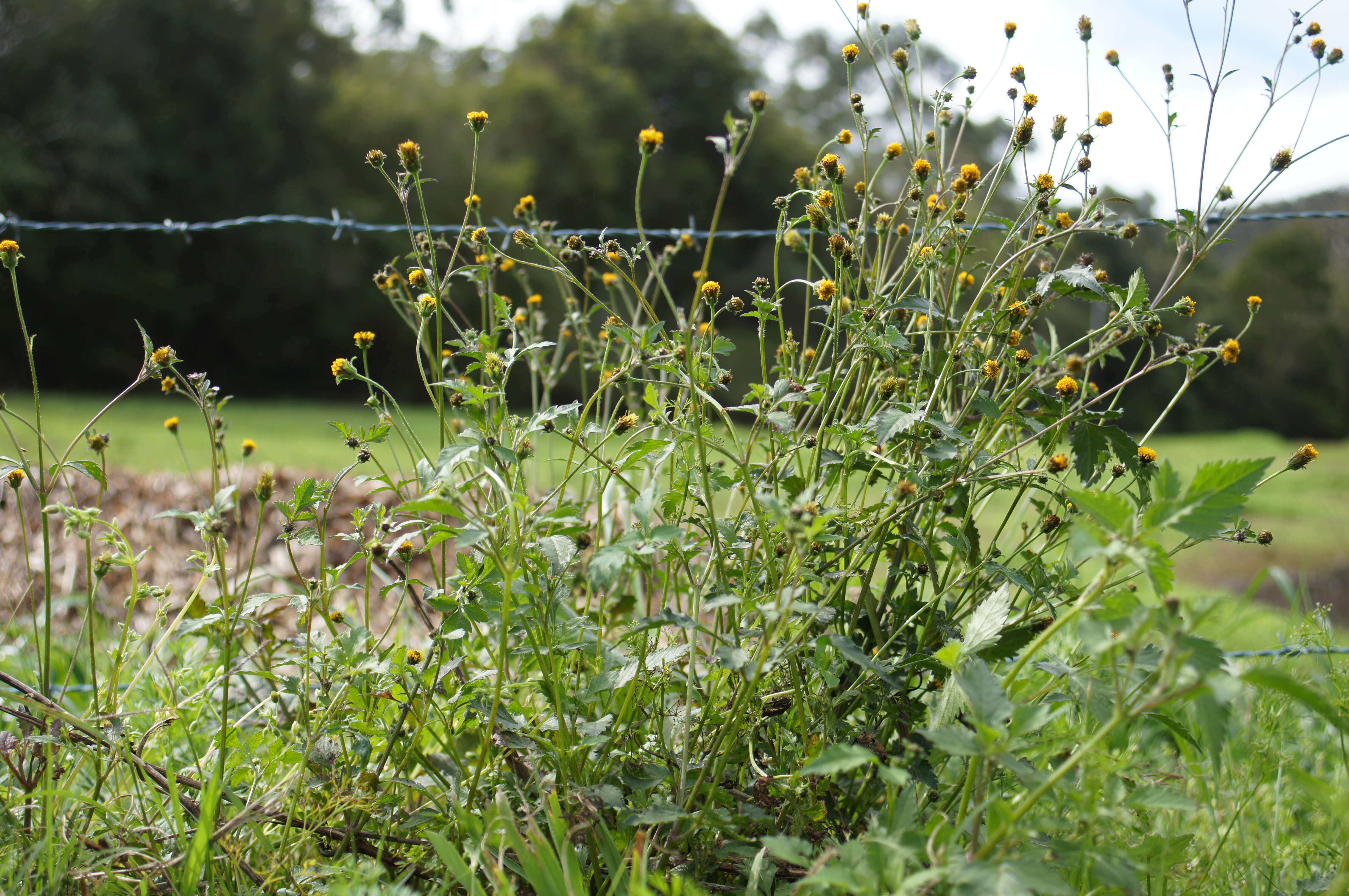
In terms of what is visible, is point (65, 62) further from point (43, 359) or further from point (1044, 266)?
point (1044, 266)

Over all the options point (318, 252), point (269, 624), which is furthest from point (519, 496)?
point (318, 252)

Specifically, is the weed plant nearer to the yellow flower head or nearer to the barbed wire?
the yellow flower head

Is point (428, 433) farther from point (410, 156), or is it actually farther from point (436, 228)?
point (410, 156)

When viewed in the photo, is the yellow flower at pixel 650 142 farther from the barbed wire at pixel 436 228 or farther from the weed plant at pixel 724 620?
the barbed wire at pixel 436 228

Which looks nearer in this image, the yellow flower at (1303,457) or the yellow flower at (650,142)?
the yellow flower at (650,142)

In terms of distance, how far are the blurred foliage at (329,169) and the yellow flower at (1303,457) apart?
902 centimetres

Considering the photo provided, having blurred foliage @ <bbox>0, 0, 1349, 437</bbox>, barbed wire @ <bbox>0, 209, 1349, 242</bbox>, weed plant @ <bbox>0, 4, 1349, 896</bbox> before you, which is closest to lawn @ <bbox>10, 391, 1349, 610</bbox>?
barbed wire @ <bbox>0, 209, 1349, 242</bbox>

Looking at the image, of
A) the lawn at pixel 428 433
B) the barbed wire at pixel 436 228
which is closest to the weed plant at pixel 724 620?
the barbed wire at pixel 436 228

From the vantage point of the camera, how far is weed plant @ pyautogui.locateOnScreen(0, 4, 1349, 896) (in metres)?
0.80

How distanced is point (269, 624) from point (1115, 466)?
1.17 m

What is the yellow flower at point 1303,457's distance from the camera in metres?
1.00

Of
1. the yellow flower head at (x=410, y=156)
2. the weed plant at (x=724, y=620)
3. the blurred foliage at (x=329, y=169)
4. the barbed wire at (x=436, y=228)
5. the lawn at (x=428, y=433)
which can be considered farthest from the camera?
the blurred foliage at (x=329, y=169)

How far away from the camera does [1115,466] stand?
43.5 inches

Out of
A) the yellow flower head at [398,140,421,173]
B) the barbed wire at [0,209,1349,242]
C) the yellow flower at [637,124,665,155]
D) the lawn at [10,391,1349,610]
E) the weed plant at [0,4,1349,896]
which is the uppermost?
the yellow flower at [637,124,665,155]
